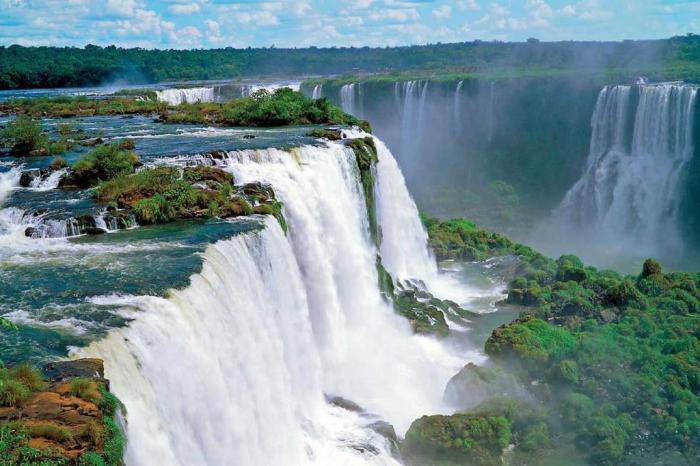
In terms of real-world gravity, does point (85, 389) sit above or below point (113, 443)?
above

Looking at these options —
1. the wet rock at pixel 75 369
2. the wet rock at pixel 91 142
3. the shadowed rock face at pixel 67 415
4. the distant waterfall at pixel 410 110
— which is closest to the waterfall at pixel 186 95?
the distant waterfall at pixel 410 110

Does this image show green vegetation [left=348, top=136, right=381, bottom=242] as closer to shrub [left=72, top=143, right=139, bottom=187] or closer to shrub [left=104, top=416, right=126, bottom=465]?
shrub [left=72, top=143, right=139, bottom=187]

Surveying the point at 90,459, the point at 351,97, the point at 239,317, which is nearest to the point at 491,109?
the point at 351,97

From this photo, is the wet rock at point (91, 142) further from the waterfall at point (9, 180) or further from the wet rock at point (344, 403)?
the wet rock at point (344, 403)

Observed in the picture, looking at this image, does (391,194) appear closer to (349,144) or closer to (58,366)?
(349,144)

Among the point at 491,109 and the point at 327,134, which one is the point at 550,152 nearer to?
the point at 491,109

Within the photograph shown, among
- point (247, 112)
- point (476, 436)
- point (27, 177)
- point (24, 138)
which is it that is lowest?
point (476, 436)

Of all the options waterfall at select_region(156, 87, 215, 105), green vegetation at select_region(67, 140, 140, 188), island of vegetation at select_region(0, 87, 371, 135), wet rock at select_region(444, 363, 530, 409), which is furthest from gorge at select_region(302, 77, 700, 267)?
green vegetation at select_region(67, 140, 140, 188)
